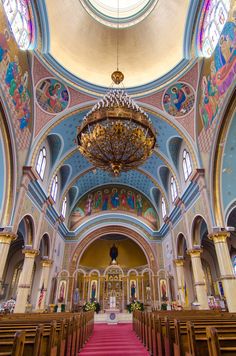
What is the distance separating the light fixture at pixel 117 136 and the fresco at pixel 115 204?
42.9 feet

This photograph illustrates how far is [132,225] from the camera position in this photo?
20234 millimetres

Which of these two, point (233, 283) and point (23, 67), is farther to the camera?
point (23, 67)

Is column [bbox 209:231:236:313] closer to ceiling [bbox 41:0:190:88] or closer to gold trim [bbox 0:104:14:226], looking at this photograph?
gold trim [bbox 0:104:14:226]

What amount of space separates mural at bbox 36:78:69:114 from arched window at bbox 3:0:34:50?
1857 millimetres

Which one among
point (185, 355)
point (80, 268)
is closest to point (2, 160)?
point (185, 355)

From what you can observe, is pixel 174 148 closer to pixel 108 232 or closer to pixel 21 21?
pixel 108 232

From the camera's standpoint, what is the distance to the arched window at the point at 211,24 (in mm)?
9156

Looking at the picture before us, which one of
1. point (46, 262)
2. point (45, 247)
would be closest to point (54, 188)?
point (45, 247)

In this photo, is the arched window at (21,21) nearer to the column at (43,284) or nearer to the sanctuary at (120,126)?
the sanctuary at (120,126)

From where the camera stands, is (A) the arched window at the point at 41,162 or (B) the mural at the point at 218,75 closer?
(B) the mural at the point at 218,75

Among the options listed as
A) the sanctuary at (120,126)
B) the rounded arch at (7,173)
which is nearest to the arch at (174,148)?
the sanctuary at (120,126)

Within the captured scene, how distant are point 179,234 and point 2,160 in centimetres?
1122

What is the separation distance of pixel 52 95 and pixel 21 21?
3.46 meters

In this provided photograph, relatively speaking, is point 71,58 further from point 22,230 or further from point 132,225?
point 132,225
